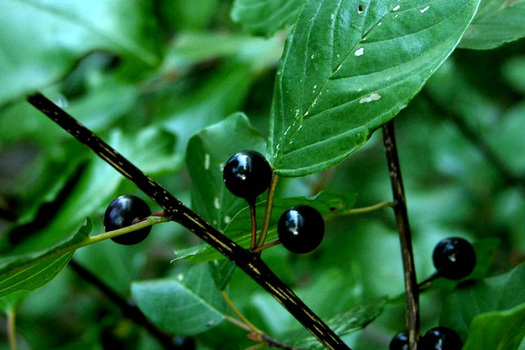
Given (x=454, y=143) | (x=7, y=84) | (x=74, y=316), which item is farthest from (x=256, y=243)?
(x=74, y=316)

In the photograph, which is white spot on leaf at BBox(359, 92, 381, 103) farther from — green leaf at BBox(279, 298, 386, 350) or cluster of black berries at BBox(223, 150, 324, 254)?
green leaf at BBox(279, 298, 386, 350)

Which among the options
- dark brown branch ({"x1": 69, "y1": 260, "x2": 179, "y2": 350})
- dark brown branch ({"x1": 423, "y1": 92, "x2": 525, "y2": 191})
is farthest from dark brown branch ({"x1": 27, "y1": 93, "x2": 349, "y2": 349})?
dark brown branch ({"x1": 423, "y1": 92, "x2": 525, "y2": 191})

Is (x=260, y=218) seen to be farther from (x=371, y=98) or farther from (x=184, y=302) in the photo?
(x=184, y=302)

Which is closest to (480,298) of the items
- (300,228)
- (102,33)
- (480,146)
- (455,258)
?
(455,258)

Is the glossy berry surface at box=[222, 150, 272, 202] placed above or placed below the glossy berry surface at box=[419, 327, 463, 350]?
above

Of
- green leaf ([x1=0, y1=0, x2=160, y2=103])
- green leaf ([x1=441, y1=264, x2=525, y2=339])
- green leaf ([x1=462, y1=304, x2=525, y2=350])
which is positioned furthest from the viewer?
green leaf ([x1=0, y1=0, x2=160, y2=103])

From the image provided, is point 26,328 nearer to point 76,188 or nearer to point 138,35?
point 76,188

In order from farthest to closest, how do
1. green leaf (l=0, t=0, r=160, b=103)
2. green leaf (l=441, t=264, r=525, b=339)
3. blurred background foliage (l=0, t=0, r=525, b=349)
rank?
blurred background foliage (l=0, t=0, r=525, b=349) → green leaf (l=0, t=0, r=160, b=103) → green leaf (l=441, t=264, r=525, b=339)
